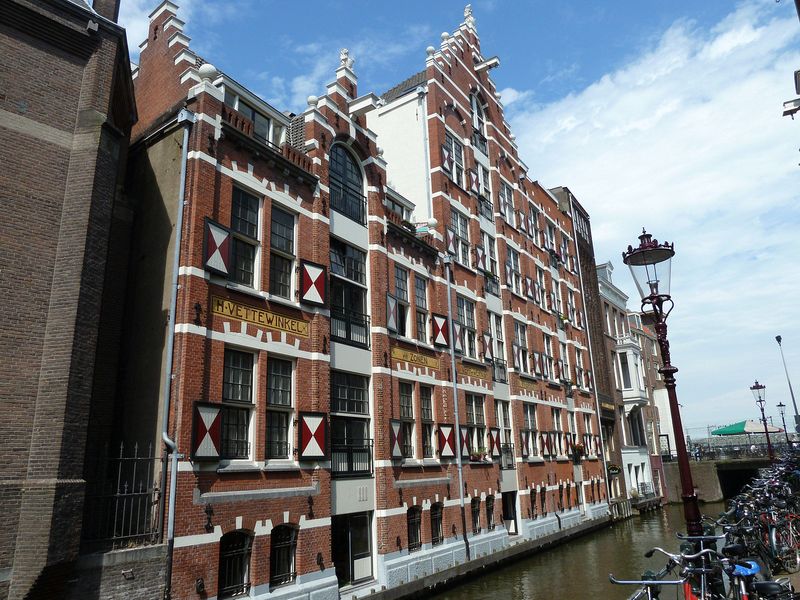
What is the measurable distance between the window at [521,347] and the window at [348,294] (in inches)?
478

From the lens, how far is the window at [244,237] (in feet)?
48.8

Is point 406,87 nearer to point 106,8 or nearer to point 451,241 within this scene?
point 451,241

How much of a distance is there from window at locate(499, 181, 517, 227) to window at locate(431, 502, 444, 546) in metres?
16.2

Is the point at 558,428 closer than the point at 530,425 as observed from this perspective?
No

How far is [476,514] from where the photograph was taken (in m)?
22.9

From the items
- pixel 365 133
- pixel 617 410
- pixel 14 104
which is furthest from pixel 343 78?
pixel 617 410

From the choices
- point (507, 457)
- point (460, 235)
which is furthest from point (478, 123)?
point (507, 457)

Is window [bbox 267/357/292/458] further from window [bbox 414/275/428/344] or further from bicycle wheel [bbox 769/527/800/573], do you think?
bicycle wheel [bbox 769/527/800/573]

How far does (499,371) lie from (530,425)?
4.08m

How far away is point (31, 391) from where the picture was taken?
10.8 m

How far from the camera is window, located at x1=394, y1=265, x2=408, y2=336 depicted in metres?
21.3

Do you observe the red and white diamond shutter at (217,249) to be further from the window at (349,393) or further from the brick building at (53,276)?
the window at (349,393)

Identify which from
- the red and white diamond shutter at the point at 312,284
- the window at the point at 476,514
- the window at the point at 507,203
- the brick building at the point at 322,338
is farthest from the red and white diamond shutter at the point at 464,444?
the window at the point at 507,203

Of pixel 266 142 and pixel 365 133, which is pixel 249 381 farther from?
pixel 365 133
